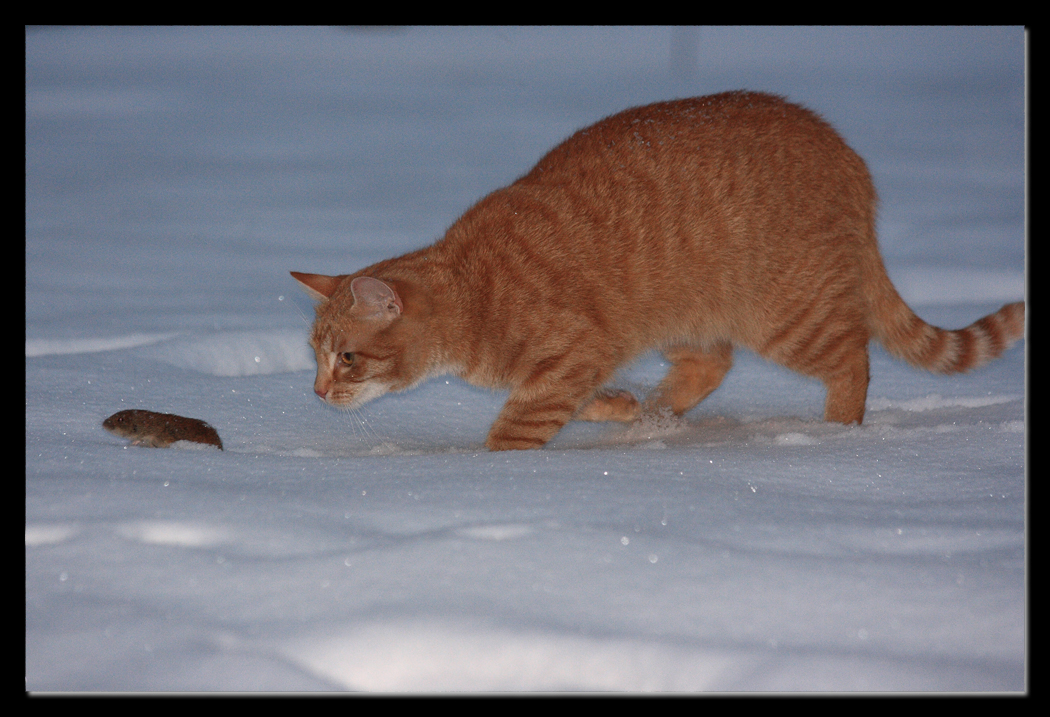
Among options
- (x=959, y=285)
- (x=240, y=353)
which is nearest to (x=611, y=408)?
(x=240, y=353)

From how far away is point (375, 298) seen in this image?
111 inches

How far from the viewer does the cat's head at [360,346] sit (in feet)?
9.46

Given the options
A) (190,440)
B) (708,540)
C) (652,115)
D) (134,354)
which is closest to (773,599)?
(708,540)

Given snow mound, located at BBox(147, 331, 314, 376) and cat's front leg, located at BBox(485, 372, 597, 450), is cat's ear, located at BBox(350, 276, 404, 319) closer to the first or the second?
cat's front leg, located at BBox(485, 372, 597, 450)

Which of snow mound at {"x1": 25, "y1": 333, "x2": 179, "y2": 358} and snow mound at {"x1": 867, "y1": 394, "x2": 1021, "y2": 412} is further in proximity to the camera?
snow mound at {"x1": 25, "y1": 333, "x2": 179, "y2": 358}

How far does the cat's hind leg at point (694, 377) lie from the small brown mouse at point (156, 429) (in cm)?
165

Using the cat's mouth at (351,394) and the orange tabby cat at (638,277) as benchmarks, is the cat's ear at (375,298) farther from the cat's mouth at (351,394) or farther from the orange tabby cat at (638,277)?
the cat's mouth at (351,394)

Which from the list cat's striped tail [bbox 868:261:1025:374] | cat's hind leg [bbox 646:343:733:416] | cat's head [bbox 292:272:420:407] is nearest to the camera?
cat's head [bbox 292:272:420:407]

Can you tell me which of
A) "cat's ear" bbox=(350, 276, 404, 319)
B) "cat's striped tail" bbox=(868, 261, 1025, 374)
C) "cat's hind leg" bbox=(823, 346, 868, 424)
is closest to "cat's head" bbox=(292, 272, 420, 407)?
"cat's ear" bbox=(350, 276, 404, 319)

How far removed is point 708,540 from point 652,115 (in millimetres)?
1806

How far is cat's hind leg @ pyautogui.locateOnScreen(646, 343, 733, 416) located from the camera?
11.7 feet

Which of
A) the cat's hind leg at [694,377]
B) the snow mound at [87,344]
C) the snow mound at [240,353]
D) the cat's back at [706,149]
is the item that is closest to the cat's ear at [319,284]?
the snow mound at [240,353]

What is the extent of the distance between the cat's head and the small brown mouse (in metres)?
0.43

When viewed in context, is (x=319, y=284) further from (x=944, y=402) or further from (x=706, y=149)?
(x=944, y=402)
